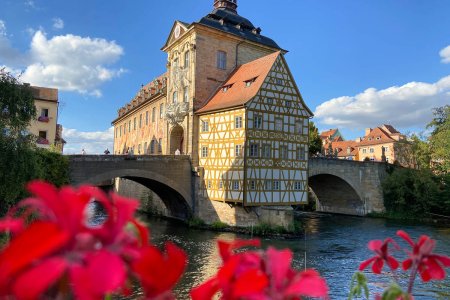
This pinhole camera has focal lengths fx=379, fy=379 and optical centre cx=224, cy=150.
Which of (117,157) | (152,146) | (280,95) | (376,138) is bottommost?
(117,157)

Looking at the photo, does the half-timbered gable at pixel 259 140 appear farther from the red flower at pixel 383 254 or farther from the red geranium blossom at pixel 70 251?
the red geranium blossom at pixel 70 251

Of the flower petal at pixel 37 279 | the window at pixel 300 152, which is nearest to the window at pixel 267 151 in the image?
the window at pixel 300 152

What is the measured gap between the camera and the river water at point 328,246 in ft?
42.9

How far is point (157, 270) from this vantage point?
2.49ft

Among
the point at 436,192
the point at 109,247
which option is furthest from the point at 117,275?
the point at 436,192

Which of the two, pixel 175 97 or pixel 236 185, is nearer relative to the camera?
pixel 236 185

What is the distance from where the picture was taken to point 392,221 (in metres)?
31.1

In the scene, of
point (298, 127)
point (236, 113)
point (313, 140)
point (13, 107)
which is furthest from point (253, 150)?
point (313, 140)

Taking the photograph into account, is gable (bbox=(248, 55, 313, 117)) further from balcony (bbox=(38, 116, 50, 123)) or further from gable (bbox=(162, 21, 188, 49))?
balcony (bbox=(38, 116, 50, 123))

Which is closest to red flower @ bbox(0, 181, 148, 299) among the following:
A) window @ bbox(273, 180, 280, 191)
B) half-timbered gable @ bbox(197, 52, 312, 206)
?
half-timbered gable @ bbox(197, 52, 312, 206)

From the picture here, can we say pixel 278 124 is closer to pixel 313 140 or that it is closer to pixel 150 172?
pixel 150 172

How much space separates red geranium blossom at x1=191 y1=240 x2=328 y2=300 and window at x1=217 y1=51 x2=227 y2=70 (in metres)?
28.2

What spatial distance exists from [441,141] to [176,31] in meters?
25.9

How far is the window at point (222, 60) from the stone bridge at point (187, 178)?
749cm
